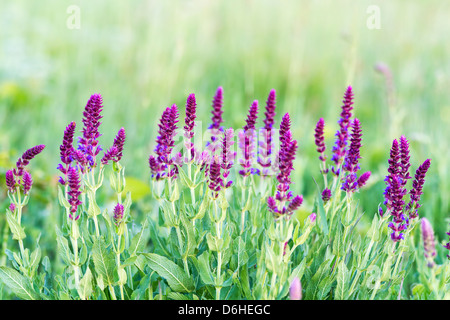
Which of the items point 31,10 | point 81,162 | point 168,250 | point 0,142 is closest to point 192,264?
point 168,250

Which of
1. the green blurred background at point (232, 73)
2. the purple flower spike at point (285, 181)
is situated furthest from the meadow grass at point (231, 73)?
the purple flower spike at point (285, 181)

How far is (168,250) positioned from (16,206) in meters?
0.53

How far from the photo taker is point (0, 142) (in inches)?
153

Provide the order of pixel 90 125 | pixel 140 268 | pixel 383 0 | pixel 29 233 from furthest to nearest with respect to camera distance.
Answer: pixel 383 0 → pixel 29 233 → pixel 140 268 → pixel 90 125

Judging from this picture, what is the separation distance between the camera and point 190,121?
1646 millimetres

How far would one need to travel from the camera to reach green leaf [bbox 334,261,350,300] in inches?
63.9

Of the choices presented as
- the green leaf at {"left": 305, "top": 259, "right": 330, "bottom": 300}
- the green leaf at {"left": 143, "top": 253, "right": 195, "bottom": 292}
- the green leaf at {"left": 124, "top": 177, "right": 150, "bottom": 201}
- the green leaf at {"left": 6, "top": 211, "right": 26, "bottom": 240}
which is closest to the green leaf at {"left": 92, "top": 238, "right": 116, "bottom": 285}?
the green leaf at {"left": 143, "top": 253, "right": 195, "bottom": 292}

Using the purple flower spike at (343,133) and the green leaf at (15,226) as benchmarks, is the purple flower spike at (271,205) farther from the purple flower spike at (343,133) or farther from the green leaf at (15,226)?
the green leaf at (15,226)

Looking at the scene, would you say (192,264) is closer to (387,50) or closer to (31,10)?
(387,50)

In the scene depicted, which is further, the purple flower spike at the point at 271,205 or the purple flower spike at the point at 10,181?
the purple flower spike at the point at 10,181

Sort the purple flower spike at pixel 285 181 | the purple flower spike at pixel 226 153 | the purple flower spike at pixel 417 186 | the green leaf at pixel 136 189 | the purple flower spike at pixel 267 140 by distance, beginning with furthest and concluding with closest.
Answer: the green leaf at pixel 136 189, the purple flower spike at pixel 267 140, the purple flower spike at pixel 226 153, the purple flower spike at pixel 417 186, the purple flower spike at pixel 285 181

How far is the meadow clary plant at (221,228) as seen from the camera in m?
1.59

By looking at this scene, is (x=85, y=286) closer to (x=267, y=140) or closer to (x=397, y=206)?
(x=267, y=140)

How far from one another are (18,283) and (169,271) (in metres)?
0.51
